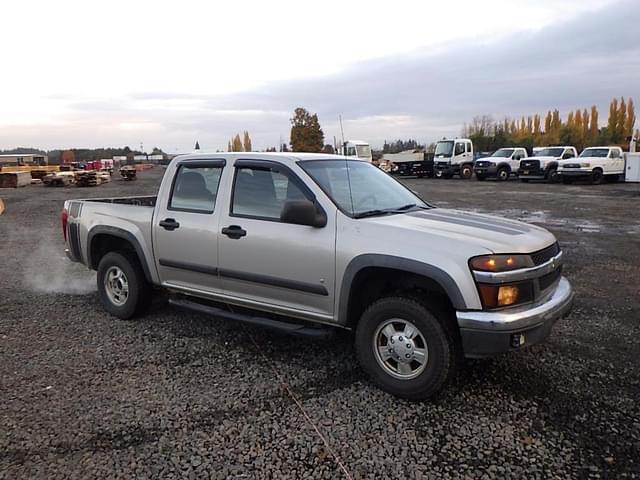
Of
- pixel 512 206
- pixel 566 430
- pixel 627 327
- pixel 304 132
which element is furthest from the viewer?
pixel 304 132

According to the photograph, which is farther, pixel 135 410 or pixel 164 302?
pixel 164 302

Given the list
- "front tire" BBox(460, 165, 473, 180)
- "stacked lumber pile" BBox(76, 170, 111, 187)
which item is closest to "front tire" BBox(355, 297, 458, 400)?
"stacked lumber pile" BBox(76, 170, 111, 187)

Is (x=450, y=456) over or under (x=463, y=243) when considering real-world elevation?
under

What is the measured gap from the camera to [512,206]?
17.8 meters

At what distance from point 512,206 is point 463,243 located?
608 inches

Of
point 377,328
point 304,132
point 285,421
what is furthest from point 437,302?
point 304,132

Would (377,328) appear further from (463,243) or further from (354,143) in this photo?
(354,143)

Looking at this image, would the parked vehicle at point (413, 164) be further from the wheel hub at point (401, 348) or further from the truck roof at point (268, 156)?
the wheel hub at point (401, 348)

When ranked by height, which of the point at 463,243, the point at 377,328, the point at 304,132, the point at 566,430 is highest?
the point at 304,132

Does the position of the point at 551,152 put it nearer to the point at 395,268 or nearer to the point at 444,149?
the point at 444,149

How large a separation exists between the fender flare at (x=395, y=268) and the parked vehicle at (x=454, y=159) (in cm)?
3377

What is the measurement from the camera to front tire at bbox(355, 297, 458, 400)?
11.7ft

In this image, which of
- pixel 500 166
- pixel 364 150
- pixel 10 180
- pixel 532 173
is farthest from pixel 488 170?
pixel 10 180

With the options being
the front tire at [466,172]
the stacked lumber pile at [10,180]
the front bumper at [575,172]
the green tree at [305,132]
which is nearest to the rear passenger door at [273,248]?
the front bumper at [575,172]
